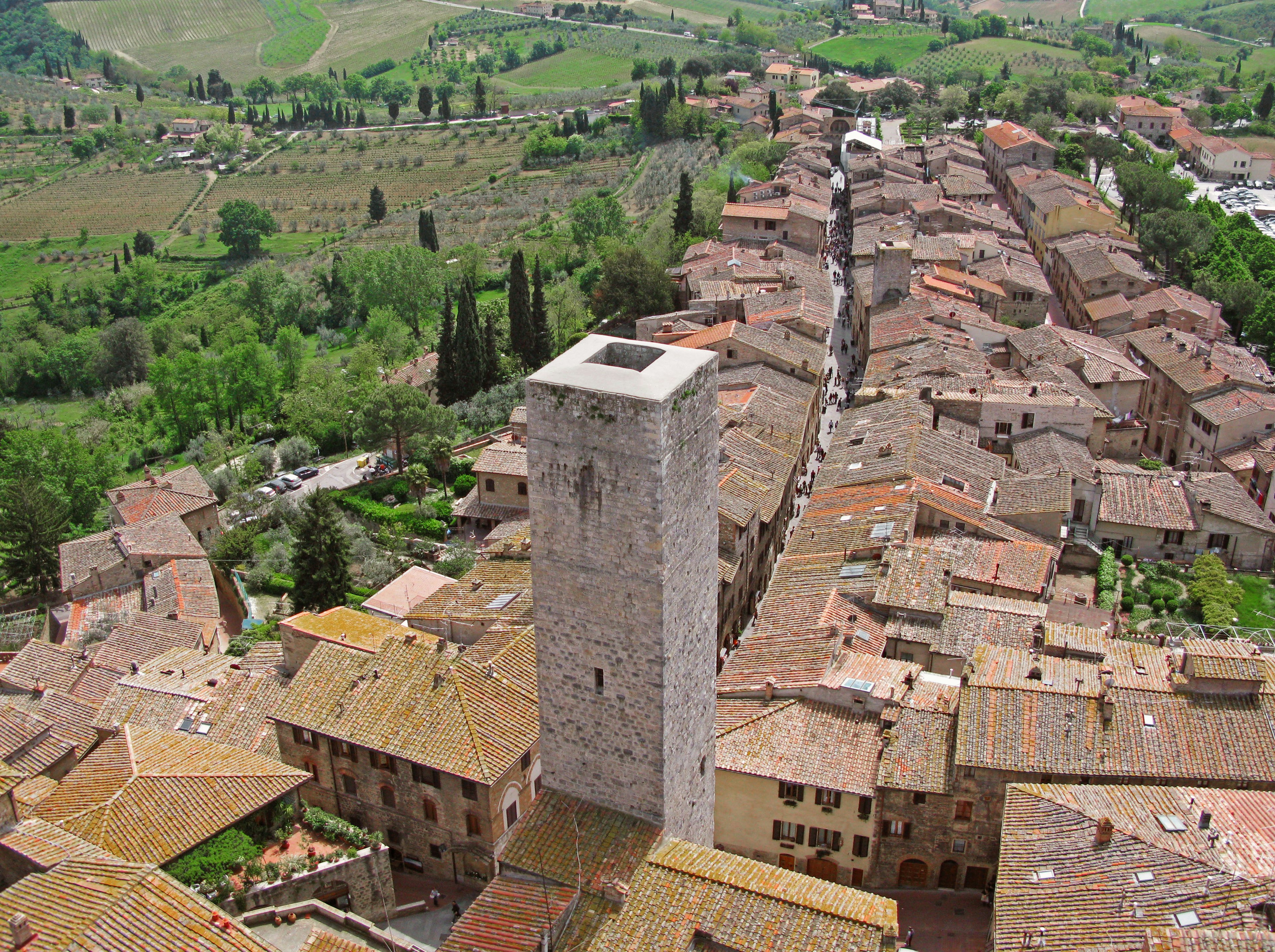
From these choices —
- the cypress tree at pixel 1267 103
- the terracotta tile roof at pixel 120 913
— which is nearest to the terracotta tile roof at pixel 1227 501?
the terracotta tile roof at pixel 120 913

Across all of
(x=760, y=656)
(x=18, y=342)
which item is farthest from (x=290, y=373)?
(x=760, y=656)

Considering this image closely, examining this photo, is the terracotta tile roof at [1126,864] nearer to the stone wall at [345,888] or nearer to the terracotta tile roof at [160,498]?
the stone wall at [345,888]

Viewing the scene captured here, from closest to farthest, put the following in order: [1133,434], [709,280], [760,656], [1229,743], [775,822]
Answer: [1229,743]
[775,822]
[760,656]
[1133,434]
[709,280]

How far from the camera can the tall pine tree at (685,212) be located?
285 ft

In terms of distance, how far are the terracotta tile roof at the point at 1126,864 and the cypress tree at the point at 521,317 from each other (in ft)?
161

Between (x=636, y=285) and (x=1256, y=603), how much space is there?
42.3 metres

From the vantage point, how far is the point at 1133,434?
56656 mm

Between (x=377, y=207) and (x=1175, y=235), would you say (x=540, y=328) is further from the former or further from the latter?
(x=377, y=207)

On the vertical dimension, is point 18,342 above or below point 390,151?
below

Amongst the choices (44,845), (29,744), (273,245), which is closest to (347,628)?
(29,744)

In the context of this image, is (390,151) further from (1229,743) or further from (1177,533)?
(1229,743)

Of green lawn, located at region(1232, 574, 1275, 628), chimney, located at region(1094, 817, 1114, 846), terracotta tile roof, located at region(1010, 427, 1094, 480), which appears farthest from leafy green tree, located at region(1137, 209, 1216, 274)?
chimney, located at region(1094, 817, 1114, 846)

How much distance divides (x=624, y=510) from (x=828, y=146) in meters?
103

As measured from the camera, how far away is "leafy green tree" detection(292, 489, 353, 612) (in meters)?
45.0
